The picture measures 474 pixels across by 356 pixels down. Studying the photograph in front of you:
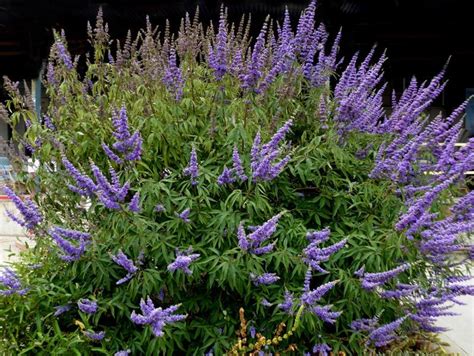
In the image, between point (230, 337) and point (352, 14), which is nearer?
point (230, 337)

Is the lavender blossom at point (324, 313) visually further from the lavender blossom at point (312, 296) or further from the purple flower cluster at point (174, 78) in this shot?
the purple flower cluster at point (174, 78)

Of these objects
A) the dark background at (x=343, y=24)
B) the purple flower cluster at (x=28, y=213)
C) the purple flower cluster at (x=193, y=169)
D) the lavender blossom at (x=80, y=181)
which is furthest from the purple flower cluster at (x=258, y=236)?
the dark background at (x=343, y=24)

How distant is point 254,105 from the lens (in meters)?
3.36

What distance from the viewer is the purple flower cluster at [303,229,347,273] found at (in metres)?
2.95

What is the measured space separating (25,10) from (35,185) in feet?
30.4

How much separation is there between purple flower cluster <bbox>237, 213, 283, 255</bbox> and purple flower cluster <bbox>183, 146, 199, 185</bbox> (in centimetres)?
44

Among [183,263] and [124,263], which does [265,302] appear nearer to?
[183,263]

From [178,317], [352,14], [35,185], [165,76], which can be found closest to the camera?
[178,317]

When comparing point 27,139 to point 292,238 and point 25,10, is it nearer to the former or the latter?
point 292,238


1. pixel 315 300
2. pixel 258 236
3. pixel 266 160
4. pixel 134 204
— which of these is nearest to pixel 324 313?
pixel 315 300

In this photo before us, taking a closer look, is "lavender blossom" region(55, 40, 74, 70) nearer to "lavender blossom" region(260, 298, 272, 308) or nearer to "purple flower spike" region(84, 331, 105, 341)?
"purple flower spike" region(84, 331, 105, 341)

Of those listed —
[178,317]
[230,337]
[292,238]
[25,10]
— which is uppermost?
[292,238]

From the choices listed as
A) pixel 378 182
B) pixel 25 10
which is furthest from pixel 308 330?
pixel 25 10

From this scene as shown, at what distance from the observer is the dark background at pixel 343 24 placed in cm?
1034
